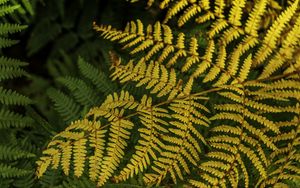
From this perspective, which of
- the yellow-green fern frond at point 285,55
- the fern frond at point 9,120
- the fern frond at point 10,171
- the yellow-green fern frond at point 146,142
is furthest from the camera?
the fern frond at point 9,120

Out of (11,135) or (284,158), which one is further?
(11,135)

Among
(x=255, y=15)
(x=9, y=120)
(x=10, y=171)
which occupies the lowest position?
(x=10, y=171)

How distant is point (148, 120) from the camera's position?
7.13 feet

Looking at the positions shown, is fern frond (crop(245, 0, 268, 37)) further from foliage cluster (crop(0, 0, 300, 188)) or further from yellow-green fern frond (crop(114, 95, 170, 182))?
yellow-green fern frond (crop(114, 95, 170, 182))

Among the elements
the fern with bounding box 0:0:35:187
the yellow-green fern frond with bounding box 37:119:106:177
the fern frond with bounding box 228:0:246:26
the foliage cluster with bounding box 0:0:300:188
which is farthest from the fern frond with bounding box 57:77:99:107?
the fern frond with bounding box 228:0:246:26

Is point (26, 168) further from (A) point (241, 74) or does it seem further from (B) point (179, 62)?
(A) point (241, 74)

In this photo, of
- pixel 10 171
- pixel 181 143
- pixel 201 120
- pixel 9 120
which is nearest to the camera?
pixel 181 143

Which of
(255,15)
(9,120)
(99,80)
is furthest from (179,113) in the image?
(9,120)

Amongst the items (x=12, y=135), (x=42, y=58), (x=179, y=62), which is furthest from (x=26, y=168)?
(x=42, y=58)

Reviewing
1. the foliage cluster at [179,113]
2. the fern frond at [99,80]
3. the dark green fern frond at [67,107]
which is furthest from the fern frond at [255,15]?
the dark green fern frond at [67,107]

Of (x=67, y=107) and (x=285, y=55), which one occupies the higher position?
(x=285, y=55)

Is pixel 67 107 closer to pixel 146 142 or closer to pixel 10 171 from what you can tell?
pixel 10 171

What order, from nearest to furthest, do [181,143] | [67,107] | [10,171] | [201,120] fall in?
[181,143]
[201,120]
[10,171]
[67,107]

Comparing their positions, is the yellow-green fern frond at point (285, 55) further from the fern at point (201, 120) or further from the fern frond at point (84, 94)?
the fern frond at point (84, 94)
